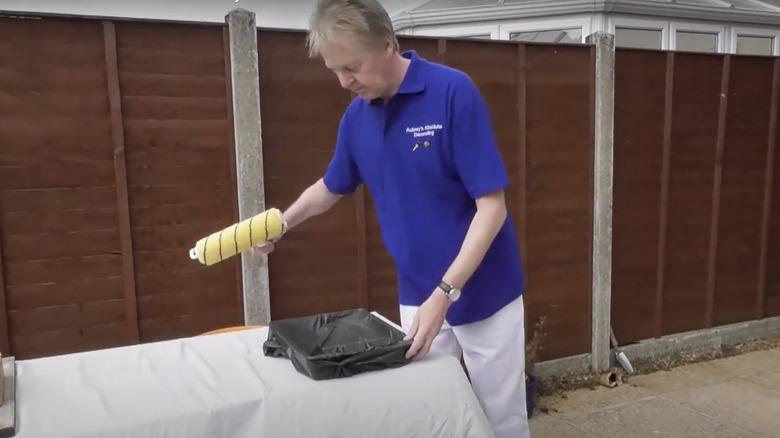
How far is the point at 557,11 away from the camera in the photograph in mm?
6895

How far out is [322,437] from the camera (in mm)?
1409

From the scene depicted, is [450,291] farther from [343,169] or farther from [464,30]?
[464,30]

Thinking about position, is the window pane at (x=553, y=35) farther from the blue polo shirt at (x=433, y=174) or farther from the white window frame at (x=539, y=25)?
the blue polo shirt at (x=433, y=174)

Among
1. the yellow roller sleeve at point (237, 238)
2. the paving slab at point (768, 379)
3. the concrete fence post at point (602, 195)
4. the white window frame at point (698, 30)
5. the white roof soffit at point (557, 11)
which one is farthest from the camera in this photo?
the white window frame at point (698, 30)

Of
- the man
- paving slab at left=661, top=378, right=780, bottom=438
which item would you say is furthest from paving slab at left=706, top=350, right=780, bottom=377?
the man

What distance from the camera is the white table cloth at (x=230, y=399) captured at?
1327mm

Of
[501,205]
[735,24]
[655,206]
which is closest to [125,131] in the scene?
[501,205]

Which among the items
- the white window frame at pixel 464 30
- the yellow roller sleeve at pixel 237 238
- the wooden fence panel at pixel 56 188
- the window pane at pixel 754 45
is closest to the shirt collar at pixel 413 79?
the yellow roller sleeve at pixel 237 238

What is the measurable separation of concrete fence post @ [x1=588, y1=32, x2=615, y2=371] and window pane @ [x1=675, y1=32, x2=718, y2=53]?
3.65 metres

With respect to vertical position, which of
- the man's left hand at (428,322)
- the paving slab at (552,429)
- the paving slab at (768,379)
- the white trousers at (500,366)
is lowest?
the paving slab at (552,429)

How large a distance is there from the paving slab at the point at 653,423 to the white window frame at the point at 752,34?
530 cm

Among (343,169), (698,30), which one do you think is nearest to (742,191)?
(698,30)

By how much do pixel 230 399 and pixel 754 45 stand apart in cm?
885

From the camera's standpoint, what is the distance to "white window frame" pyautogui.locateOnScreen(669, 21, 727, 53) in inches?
293
